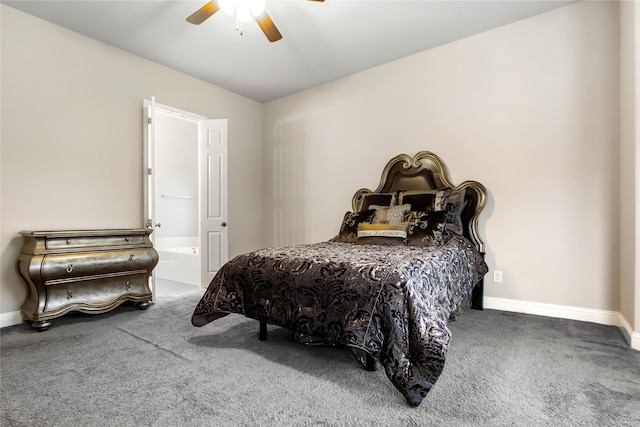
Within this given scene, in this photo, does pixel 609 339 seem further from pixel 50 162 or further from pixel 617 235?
pixel 50 162

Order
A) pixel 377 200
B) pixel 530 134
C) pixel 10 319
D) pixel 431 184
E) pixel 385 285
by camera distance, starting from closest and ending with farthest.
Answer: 1. pixel 385 285
2. pixel 10 319
3. pixel 530 134
4. pixel 431 184
5. pixel 377 200

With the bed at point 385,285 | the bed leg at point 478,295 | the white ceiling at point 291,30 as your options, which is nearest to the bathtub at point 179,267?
the bed at point 385,285

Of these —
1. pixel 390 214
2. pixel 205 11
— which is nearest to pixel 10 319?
pixel 205 11

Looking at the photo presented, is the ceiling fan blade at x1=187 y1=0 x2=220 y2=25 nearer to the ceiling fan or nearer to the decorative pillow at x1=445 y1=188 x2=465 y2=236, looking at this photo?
the ceiling fan

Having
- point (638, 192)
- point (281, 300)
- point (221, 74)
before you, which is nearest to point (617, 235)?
point (638, 192)

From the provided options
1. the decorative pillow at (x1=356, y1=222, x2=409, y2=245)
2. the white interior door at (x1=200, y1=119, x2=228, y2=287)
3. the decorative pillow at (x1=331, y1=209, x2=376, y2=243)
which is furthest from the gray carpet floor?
the white interior door at (x1=200, y1=119, x2=228, y2=287)

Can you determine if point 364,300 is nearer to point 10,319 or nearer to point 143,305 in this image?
point 143,305

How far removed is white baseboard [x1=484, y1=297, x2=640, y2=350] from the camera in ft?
8.74

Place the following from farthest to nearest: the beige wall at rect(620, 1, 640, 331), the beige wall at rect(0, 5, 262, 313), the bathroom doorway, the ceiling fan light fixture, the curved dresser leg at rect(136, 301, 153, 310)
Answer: the bathroom doorway < the curved dresser leg at rect(136, 301, 153, 310) < the beige wall at rect(0, 5, 262, 313) < the ceiling fan light fixture < the beige wall at rect(620, 1, 640, 331)

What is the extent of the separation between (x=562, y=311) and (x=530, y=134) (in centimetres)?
162

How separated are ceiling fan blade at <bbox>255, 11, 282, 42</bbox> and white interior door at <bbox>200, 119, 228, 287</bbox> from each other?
1873 millimetres

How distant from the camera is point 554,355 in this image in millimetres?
2078

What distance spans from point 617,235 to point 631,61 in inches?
52.2

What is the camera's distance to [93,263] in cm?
292
